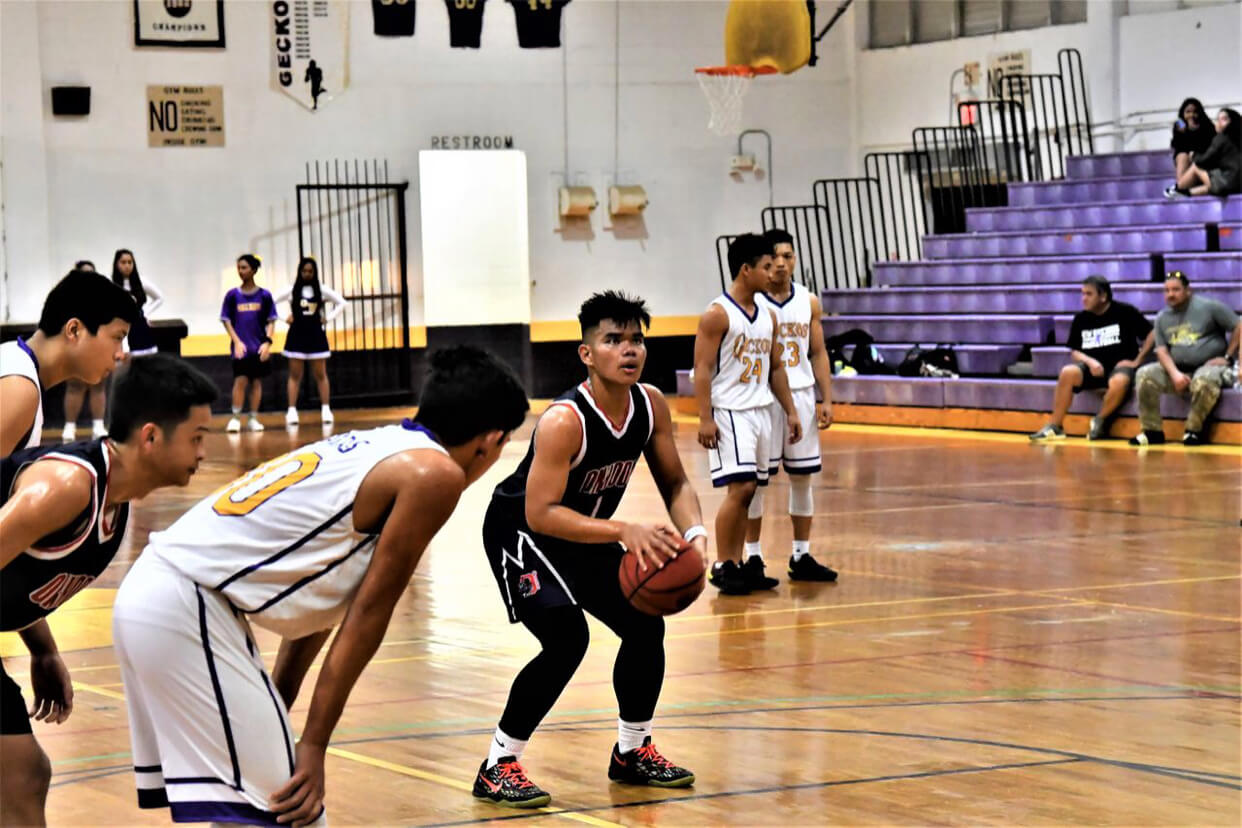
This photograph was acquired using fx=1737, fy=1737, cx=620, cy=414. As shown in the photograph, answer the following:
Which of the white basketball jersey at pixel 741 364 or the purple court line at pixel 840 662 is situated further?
the white basketball jersey at pixel 741 364

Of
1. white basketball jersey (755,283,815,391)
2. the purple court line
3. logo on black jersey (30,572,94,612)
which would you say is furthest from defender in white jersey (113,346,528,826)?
white basketball jersey (755,283,815,391)

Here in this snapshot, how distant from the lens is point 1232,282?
15.2 m

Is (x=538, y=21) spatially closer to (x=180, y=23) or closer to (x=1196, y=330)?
(x=180, y=23)

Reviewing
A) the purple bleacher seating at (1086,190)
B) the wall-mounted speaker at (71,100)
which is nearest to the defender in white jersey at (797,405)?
the purple bleacher seating at (1086,190)

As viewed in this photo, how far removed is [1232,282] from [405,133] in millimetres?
9421

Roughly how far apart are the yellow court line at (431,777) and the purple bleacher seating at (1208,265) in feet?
39.2

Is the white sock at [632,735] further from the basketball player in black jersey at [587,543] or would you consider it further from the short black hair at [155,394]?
the short black hair at [155,394]

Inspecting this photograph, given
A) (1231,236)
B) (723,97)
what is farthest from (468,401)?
(723,97)

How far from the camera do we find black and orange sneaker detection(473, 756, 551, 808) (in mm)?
4684

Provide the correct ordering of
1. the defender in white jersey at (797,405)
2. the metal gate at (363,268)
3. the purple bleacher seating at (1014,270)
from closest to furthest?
the defender in white jersey at (797,405) → the purple bleacher seating at (1014,270) → the metal gate at (363,268)

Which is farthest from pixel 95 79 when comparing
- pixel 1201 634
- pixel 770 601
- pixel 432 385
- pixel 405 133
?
pixel 432 385

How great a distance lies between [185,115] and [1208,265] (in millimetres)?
10746

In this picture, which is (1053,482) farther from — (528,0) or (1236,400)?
(528,0)

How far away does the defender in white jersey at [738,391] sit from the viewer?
8.10 metres
